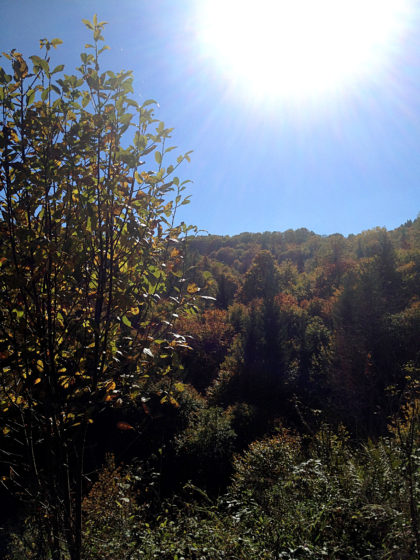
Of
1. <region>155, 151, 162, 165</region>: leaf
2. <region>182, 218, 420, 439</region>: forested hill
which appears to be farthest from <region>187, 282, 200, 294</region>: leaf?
<region>182, 218, 420, 439</region>: forested hill

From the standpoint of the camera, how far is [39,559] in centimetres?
209

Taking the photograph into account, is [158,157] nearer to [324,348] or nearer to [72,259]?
[72,259]

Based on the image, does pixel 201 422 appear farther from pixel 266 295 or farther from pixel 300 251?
pixel 300 251

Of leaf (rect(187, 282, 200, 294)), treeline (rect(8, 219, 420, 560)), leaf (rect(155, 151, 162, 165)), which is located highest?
leaf (rect(155, 151, 162, 165))

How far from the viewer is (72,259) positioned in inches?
64.1

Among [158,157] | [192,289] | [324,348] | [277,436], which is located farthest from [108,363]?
[324,348]

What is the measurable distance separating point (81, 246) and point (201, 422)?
13.4 meters

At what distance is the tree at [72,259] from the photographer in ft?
5.31

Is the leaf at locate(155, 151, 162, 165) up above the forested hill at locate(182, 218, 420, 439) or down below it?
above

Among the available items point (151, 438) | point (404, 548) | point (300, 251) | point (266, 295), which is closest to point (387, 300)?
point (266, 295)

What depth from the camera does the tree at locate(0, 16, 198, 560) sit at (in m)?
1.62

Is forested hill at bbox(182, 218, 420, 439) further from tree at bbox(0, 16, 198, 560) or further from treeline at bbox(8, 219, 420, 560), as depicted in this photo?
tree at bbox(0, 16, 198, 560)

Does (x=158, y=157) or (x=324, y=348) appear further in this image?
(x=324, y=348)

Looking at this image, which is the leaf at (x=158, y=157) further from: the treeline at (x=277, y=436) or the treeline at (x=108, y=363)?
the treeline at (x=277, y=436)
